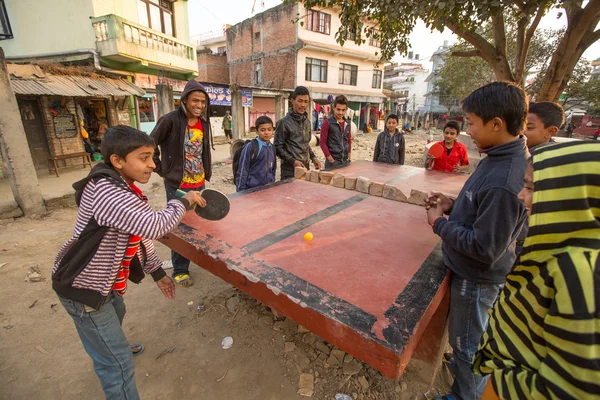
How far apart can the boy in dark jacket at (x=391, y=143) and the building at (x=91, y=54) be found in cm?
758

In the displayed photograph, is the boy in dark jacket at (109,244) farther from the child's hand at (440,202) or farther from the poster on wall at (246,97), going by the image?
the poster on wall at (246,97)

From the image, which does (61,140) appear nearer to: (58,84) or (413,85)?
(58,84)

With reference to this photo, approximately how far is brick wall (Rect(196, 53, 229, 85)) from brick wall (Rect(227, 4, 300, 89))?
0.78 m

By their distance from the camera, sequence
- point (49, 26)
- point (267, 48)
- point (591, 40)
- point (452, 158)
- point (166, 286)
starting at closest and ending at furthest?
point (166, 286) < point (591, 40) < point (452, 158) < point (49, 26) < point (267, 48)

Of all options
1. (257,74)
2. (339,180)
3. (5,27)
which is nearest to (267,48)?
(257,74)

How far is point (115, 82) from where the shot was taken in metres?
8.92

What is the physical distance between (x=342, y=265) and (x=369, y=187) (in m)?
1.53

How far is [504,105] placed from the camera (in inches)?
50.4

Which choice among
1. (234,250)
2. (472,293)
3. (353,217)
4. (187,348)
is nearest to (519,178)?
(472,293)

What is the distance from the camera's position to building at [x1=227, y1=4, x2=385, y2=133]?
18422mm

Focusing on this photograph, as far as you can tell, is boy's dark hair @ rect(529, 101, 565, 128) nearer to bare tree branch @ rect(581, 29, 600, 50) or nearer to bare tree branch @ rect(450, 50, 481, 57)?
bare tree branch @ rect(581, 29, 600, 50)

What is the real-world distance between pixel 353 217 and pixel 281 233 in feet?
2.14

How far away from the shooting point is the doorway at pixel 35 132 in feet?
25.2

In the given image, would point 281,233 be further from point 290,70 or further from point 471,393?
point 290,70
